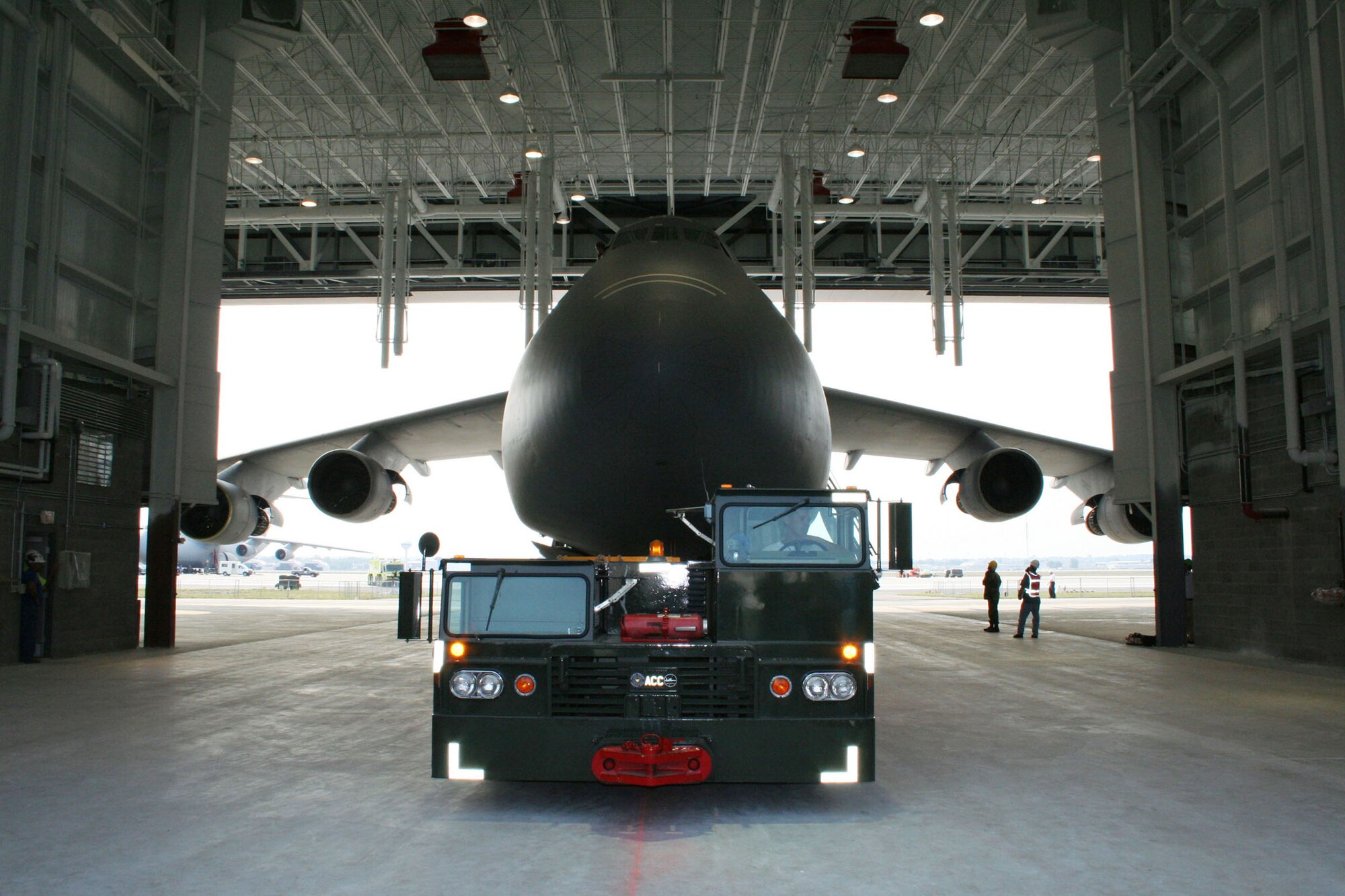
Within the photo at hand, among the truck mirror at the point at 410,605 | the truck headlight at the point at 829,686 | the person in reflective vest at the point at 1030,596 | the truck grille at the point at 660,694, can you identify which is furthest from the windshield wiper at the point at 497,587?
the person in reflective vest at the point at 1030,596

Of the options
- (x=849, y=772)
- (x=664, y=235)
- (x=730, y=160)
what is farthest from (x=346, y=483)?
(x=730, y=160)

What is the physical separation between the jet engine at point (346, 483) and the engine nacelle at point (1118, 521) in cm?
1068

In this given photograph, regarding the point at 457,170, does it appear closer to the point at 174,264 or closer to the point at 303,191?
the point at 303,191

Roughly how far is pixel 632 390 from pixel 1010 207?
809 inches

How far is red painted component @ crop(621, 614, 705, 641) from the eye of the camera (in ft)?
16.2

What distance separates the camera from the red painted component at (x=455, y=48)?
16.2 meters

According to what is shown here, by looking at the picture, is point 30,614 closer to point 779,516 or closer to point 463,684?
point 463,684

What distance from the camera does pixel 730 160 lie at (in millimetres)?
23797

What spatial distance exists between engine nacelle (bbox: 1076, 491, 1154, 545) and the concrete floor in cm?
603

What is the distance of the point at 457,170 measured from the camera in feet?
83.5

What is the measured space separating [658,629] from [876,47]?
14090 millimetres

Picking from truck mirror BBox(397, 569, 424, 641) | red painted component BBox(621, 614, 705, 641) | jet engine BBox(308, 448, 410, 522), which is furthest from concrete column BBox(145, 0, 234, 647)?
red painted component BBox(621, 614, 705, 641)

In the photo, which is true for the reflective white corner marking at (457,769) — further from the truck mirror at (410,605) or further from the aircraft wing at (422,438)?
the aircraft wing at (422,438)

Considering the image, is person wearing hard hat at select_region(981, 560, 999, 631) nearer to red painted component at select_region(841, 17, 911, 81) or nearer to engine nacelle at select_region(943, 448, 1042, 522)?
engine nacelle at select_region(943, 448, 1042, 522)
